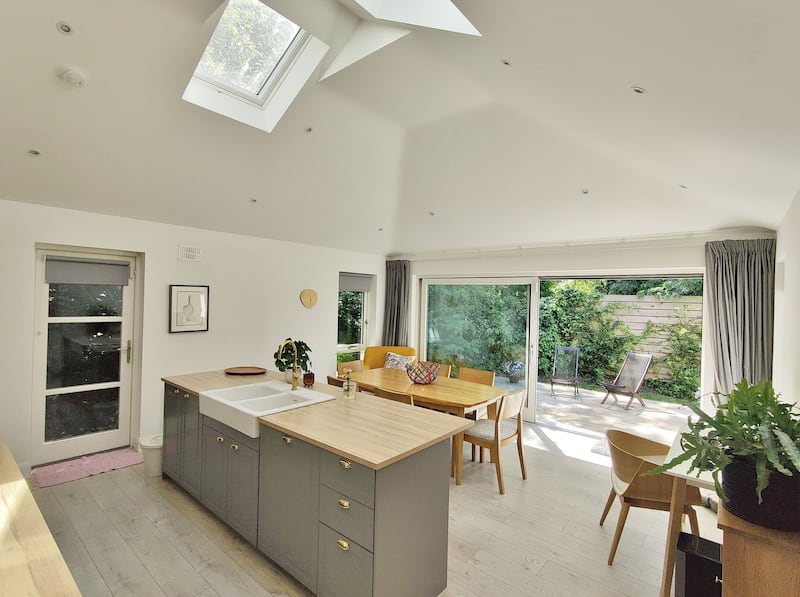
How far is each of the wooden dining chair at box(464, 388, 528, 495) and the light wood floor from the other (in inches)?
10.6

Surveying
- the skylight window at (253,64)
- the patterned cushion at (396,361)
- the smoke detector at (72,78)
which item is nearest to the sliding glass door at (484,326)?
the patterned cushion at (396,361)

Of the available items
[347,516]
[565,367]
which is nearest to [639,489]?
[347,516]

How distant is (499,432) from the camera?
3314 mm

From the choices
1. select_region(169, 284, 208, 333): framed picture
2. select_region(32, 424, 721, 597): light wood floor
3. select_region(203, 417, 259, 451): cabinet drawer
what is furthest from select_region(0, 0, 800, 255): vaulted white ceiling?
select_region(32, 424, 721, 597): light wood floor

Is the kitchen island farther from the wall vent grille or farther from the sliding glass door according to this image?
the sliding glass door

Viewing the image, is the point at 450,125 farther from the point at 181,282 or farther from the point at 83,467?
the point at 83,467

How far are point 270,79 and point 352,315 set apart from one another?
379 centimetres

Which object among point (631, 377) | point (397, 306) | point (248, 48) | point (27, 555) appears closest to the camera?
point (27, 555)

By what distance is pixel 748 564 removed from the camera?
1214 mm

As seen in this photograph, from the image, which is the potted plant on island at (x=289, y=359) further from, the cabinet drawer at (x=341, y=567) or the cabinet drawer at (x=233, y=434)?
the cabinet drawer at (x=341, y=567)

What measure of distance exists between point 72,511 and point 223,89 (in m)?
3.16

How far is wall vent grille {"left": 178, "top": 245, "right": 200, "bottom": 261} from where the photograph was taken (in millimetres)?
4055

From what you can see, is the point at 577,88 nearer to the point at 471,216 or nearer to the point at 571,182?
the point at 571,182

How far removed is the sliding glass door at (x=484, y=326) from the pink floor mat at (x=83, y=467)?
393cm
